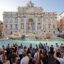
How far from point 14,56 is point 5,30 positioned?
56932 millimetres

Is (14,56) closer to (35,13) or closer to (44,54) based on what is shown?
(44,54)

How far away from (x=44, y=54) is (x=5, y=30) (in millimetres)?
57213

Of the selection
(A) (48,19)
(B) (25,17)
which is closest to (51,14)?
(A) (48,19)

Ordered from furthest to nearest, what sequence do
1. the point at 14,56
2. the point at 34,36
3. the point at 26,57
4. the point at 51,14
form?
the point at 51,14 < the point at 34,36 < the point at 14,56 < the point at 26,57

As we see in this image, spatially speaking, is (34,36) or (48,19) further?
(48,19)

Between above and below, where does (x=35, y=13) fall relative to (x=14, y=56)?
above

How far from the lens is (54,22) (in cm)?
6362

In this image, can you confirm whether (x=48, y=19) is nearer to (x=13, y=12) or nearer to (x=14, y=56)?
(x=13, y=12)

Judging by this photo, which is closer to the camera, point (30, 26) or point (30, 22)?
point (30, 26)

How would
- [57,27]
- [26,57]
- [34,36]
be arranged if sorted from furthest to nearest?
[57,27] → [34,36] → [26,57]

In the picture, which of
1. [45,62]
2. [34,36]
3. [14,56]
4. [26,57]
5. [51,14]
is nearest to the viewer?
[26,57]

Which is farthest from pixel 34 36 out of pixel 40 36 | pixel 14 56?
pixel 14 56

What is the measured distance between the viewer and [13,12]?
65.0 m

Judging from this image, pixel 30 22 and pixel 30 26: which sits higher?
pixel 30 22
